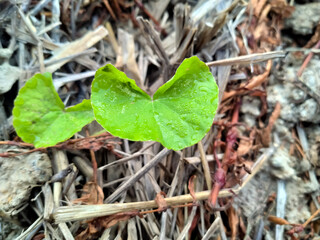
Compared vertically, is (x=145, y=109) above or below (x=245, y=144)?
above

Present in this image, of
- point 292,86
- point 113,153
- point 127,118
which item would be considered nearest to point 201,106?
point 127,118

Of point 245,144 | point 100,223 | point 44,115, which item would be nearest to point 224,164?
point 245,144

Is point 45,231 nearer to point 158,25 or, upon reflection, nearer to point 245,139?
point 245,139

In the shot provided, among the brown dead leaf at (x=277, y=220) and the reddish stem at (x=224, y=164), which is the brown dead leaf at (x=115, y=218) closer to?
the reddish stem at (x=224, y=164)

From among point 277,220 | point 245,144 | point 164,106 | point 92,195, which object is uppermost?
point 164,106

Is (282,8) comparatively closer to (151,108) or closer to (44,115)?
(151,108)

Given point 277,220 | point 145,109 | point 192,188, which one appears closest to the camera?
point 145,109
